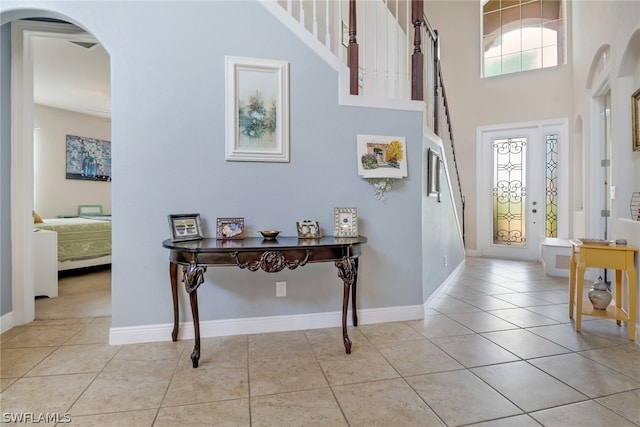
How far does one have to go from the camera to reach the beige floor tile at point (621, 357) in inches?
79.4

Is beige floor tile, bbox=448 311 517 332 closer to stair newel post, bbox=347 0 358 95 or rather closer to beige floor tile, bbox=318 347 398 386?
beige floor tile, bbox=318 347 398 386

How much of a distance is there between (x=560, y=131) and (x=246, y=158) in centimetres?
543

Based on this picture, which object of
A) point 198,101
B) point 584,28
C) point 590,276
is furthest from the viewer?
point 584,28

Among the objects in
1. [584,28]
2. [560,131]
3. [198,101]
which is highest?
[584,28]

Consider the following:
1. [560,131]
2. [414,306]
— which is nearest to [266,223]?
[414,306]

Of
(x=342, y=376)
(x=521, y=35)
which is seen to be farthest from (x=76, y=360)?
(x=521, y=35)

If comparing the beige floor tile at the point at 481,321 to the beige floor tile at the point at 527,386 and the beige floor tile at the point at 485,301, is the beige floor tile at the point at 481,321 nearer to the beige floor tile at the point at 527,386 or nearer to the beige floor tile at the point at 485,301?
the beige floor tile at the point at 485,301

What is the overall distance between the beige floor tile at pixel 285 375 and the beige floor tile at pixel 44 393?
919 millimetres

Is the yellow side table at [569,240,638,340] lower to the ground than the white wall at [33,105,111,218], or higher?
lower

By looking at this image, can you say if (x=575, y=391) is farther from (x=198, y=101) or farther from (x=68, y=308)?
(x=68, y=308)

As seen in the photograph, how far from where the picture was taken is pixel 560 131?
5453 mm

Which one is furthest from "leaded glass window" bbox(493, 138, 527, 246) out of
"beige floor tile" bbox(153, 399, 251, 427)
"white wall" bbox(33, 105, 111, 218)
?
"white wall" bbox(33, 105, 111, 218)

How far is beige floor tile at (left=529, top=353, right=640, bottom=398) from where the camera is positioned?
5.98ft

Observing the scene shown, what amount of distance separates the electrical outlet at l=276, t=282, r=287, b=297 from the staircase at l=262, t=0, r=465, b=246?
166cm
